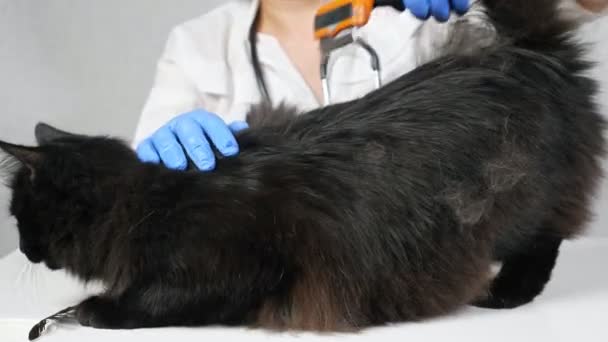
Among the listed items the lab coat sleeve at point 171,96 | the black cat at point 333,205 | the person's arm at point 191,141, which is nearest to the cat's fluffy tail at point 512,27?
the black cat at point 333,205

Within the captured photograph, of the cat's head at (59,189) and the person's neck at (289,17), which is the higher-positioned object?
the person's neck at (289,17)

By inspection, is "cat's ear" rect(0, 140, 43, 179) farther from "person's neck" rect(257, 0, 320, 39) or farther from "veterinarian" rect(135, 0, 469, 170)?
"person's neck" rect(257, 0, 320, 39)

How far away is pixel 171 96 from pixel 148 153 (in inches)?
24.2

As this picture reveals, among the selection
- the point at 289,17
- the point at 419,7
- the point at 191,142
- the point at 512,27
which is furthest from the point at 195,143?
the point at 289,17

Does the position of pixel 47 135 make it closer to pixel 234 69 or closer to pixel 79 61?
pixel 234 69

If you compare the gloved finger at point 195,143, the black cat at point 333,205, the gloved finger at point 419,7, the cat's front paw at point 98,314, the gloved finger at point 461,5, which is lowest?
the cat's front paw at point 98,314

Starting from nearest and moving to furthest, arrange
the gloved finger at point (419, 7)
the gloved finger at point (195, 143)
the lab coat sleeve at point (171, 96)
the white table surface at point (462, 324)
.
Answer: the white table surface at point (462, 324), the gloved finger at point (195, 143), the gloved finger at point (419, 7), the lab coat sleeve at point (171, 96)

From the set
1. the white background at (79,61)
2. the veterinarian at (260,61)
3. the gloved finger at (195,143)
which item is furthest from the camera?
the white background at (79,61)

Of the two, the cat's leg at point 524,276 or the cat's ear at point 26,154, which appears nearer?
the cat's ear at point 26,154

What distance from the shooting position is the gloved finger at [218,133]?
1.03m

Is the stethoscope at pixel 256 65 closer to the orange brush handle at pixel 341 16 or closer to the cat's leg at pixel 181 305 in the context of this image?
the orange brush handle at pixel 341 16

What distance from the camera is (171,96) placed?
1.68 m

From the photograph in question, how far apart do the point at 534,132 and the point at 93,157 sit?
68 centimetres

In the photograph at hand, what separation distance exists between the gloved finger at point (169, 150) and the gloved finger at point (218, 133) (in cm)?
5
